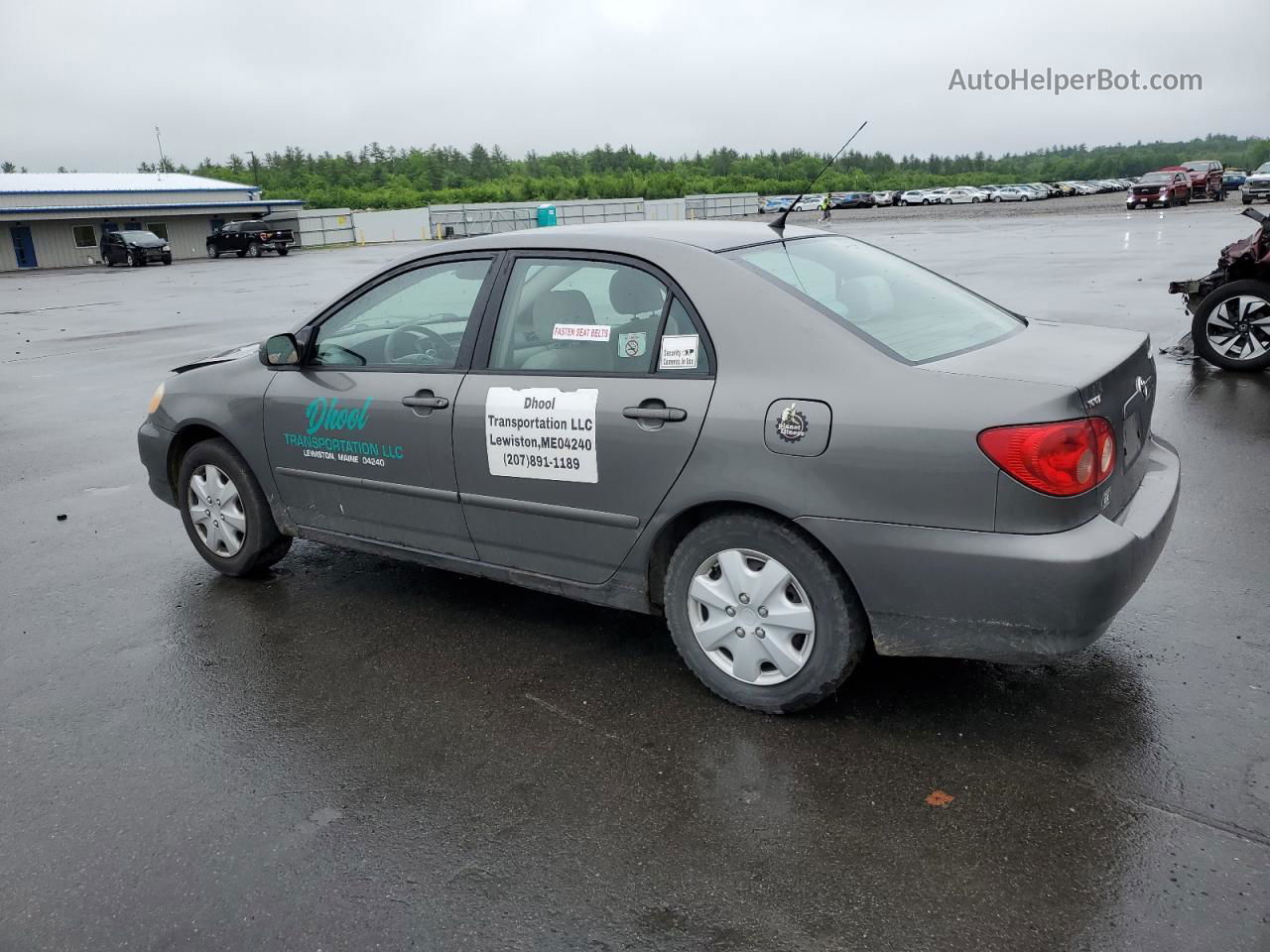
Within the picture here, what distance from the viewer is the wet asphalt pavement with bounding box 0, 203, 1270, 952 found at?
2680 millimetres

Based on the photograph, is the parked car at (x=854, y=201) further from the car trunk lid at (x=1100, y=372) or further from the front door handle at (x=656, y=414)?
the front door handle at (x=656, y=414)

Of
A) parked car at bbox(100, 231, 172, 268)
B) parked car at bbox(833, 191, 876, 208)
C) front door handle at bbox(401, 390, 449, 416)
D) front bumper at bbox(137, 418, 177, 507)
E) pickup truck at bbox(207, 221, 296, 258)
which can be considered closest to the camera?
front door handle at bbox(401, 390, 449, 416)

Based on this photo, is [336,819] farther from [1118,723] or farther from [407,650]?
[1118,723]

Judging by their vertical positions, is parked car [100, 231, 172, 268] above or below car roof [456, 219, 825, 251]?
below

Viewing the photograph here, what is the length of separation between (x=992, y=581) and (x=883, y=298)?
1.29 metres

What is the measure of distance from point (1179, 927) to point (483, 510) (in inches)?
107

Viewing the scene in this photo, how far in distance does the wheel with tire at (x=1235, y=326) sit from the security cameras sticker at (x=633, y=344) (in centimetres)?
711

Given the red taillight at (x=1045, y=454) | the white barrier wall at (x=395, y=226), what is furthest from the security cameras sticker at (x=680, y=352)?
the white barrier wall at (x=395, y=226)

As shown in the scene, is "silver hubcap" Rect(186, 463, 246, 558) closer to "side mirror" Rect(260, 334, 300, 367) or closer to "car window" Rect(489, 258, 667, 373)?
"side mirror" Rect(260, 334, 300, 367)

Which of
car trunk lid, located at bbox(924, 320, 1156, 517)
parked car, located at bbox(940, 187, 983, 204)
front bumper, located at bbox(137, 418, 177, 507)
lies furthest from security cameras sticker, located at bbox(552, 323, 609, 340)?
parked car, located at bbox(940, 187, 983, 204)

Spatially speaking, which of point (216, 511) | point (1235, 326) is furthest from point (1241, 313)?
point (216, 511)

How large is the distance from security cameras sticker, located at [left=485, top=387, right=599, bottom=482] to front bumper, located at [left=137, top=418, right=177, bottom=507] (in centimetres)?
217

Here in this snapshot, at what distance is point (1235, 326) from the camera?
8938mm

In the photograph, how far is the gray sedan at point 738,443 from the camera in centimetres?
313
